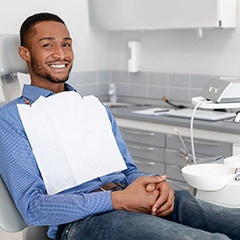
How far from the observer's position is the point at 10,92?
2367 mm

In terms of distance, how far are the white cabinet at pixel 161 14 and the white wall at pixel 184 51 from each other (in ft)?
0.68

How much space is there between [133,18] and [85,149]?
1871 millimetres

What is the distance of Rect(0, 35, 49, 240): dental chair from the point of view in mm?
1871

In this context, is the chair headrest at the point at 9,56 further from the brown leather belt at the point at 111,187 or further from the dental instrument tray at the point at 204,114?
the dental instrument tray at the point at 204,114

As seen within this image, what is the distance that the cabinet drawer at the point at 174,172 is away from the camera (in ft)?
11.0

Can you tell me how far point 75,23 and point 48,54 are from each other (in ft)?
5.97

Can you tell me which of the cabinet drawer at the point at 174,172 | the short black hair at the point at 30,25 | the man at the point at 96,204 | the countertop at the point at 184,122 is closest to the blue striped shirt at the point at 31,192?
the man at the point at 96,204

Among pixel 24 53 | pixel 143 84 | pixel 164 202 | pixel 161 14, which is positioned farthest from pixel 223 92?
pixel 143 84

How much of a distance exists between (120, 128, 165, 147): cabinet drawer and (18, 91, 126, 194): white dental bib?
1271mm

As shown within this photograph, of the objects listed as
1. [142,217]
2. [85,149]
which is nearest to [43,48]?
[85,149]

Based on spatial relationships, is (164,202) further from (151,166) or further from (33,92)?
(151,166)

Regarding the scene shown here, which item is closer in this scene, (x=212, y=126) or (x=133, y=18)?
(x=212, y=126)

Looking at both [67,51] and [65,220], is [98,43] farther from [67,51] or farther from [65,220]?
[65,220]

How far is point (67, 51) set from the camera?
2273mm
